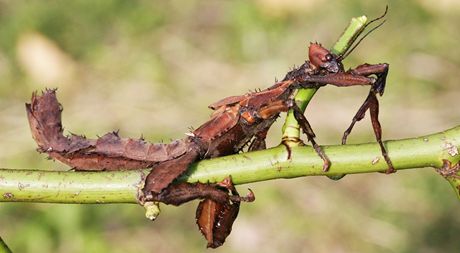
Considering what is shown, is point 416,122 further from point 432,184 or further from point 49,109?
point 49,109

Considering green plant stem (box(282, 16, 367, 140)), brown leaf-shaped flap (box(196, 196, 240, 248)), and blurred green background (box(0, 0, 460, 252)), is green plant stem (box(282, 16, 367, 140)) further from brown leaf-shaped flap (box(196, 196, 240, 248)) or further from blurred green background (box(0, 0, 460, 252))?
blurred green background (box(0, 0, 460, 252))

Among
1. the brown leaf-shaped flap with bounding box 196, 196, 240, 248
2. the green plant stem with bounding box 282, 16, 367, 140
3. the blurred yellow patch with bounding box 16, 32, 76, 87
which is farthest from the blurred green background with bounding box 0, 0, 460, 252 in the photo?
the green plant stem with bounding box 282, 16, 367, 140

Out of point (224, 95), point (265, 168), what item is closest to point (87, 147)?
point (265, 168)

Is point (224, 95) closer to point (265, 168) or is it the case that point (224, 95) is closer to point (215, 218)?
point (215, 218)

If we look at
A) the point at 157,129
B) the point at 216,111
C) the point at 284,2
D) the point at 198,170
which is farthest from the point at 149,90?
the point at 198,170

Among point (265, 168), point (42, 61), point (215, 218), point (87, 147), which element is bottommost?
point (42, 61)

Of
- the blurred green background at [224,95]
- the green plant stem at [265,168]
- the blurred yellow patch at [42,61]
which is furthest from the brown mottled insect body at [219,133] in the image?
the blurred yellow patch at [42,61]

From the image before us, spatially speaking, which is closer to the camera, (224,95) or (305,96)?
(305,96)
